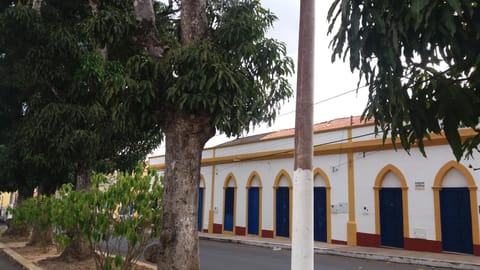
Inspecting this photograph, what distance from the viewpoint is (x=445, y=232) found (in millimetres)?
15547

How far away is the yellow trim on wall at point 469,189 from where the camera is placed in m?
14.8

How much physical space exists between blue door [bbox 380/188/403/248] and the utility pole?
14.3 m

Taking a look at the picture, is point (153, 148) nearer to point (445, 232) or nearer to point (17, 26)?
point (17, 26)

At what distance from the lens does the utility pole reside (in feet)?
12.6

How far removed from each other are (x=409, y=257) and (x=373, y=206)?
3.81 m

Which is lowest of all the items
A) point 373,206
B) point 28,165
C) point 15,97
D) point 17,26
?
point 373,206

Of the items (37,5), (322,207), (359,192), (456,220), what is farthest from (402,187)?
(37,5)

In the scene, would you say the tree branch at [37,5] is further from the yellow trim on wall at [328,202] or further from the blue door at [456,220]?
the blue door at [456,220]

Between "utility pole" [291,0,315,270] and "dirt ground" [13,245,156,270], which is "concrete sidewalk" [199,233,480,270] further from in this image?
"utility pole" [291,0,315,270]

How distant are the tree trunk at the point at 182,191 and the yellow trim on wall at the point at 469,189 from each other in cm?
1089

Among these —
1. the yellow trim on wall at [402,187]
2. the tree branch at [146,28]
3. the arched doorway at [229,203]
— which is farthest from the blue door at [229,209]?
the tree branch at [146,28]

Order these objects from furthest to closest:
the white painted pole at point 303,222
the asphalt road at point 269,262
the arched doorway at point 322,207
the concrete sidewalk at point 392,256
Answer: the arched doorway at point 322,207 → the concrete sidewalk at point 392,256 → the asphalt road at point 269,262 → the white painted pole at point 303,222

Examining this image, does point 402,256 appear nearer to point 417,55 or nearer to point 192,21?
point 192,21

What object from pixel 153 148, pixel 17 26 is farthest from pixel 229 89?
pixel 153 148
